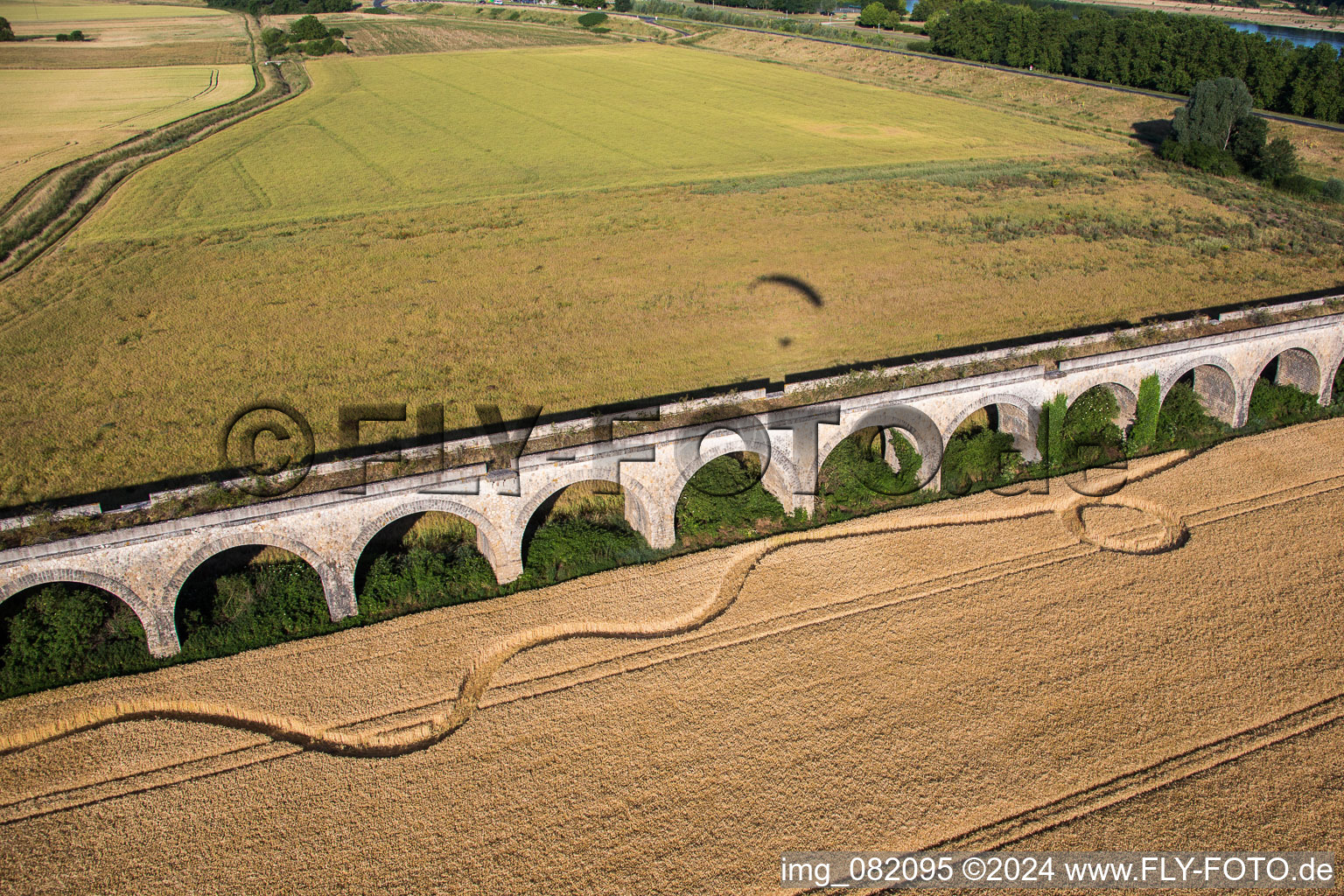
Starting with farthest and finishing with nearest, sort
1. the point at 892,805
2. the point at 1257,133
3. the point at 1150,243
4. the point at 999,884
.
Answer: the point at 1257,133
the point at 1150,243
the point at 892,805
the point at 999,884

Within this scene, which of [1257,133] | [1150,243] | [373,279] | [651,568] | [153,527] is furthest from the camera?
[1257,133]

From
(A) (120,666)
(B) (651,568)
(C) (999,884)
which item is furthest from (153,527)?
(C) (999,884)

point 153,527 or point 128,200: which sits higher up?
point 128,200

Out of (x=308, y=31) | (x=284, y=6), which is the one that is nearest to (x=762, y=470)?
(x=308, y=31)

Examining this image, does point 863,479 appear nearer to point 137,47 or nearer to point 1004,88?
point 1004,88

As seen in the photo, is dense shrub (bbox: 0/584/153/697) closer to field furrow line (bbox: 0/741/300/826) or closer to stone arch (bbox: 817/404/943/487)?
field furrow line (bbox: 0/741/300/826)

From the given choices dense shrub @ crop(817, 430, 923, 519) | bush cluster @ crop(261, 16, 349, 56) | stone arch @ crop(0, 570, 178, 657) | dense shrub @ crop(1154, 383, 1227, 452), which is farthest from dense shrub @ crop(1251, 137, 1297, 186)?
bush cluster @ crop(261, 16, 349, 56)

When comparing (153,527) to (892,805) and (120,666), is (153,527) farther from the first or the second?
(892,805)
